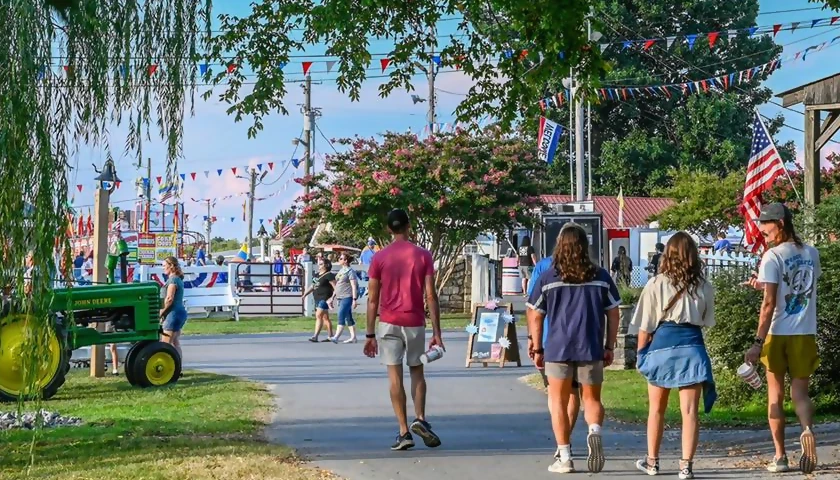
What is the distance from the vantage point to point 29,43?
7121 mm

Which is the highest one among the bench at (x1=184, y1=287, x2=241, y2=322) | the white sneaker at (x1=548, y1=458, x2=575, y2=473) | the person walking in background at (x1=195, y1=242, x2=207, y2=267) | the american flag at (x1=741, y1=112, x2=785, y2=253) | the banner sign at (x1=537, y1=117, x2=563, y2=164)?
the banner sign at (x1=537, y1=117, x2=563, y2=164)

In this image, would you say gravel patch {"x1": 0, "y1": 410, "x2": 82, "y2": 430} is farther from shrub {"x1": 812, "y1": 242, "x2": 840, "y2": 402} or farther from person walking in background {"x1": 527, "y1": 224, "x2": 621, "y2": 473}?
shrub {"x1": 812, "y1": 242, "x2": 840, "y2": 402}

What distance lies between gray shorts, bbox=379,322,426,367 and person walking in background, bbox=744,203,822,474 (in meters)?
2.71

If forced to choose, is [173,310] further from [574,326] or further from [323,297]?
[574,326]

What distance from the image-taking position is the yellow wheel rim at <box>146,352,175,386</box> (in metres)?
15.1

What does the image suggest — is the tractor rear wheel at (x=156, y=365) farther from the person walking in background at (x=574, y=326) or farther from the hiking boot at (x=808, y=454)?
the hiking boot at (x=808, y=454)

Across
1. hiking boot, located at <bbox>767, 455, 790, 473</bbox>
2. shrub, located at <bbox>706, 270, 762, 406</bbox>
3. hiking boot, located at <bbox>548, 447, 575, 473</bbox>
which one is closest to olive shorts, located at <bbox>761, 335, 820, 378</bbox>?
hiking boot, located at <bbox>767, 455, 790, 473</bbox>

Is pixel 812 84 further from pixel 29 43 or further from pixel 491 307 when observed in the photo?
pixel 29 43

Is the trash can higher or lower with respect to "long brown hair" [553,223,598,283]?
lower

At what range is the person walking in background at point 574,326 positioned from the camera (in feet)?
26.8

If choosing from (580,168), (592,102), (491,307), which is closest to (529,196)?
(580,168)

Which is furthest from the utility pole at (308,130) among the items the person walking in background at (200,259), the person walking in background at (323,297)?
the person walking in background at (323,297)

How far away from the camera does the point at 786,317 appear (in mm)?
8141

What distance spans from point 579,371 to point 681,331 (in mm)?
783
